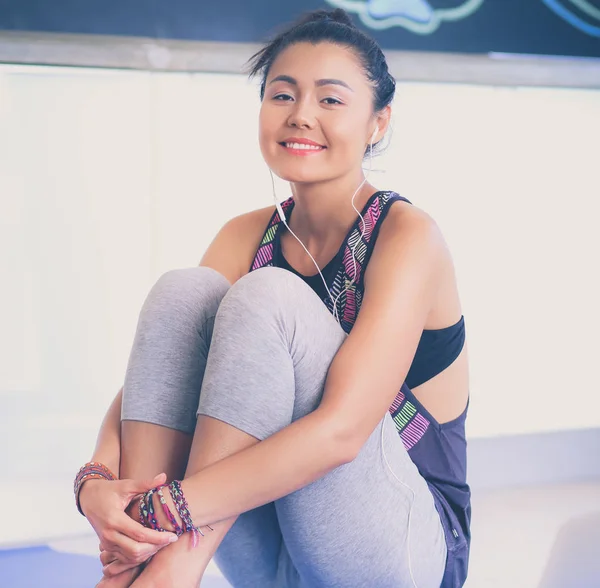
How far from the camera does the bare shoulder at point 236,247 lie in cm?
135

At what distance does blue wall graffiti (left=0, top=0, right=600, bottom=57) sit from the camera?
174 cm

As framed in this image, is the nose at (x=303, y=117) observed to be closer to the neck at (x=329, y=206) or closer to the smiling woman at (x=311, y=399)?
the smiling woman at (x=311, y=399)

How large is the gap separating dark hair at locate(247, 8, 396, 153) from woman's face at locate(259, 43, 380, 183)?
0.05 feet

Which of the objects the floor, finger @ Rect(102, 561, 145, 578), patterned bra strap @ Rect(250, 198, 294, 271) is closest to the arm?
finger @ Rect(102, 561, 145, 578)

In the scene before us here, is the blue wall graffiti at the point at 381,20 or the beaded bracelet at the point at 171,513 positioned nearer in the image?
Result: the beaded bracelet at the point at 171,513

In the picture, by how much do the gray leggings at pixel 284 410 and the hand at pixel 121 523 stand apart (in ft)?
0.33

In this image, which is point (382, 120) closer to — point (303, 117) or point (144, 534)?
point (303, 117)

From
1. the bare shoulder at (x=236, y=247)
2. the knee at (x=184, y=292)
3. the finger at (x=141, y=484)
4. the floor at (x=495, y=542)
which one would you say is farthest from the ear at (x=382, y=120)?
the floor at (x=495, y=542)

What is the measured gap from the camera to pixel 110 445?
41.3 inches

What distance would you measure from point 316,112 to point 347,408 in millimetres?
507

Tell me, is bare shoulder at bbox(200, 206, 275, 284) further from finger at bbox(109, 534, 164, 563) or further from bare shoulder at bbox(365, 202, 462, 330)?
finger at bbox(109, 534, 164, 563)

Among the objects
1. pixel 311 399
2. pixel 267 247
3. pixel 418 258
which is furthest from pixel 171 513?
pixel 267 247

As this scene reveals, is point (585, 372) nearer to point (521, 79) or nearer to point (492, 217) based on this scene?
point (492, 217)

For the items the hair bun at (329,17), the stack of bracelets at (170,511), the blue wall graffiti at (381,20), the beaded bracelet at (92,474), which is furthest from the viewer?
the blue wall graffiti at (381,20)
